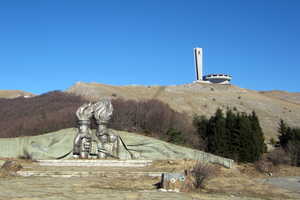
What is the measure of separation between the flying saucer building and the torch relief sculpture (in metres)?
94.1

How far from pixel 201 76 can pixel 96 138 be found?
3817 inches

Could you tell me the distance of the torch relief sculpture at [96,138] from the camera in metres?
18.0

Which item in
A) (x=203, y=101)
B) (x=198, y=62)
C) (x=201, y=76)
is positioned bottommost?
(x=203, y=101)

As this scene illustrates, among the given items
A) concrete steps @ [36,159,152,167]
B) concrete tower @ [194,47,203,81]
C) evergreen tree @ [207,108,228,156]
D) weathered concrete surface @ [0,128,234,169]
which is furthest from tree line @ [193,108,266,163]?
concrete tower @ [194,47,203,81]

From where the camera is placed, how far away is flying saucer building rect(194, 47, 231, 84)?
110 metres

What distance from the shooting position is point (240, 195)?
1037 cm

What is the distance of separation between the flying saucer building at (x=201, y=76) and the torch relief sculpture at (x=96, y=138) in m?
94.1

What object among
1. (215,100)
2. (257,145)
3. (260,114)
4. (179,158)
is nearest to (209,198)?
(179,158)

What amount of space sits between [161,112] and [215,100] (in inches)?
1555

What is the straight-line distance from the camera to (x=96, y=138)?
1836cm

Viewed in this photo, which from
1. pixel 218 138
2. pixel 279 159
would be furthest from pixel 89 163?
pixel 279 159

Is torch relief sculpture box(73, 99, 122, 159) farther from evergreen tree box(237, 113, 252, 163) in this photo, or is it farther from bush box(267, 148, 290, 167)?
bush box(267, 148, 290, 167)

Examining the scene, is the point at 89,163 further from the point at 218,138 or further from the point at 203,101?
the point at 203,101

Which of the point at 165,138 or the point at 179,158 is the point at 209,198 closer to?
the point at 179,158
